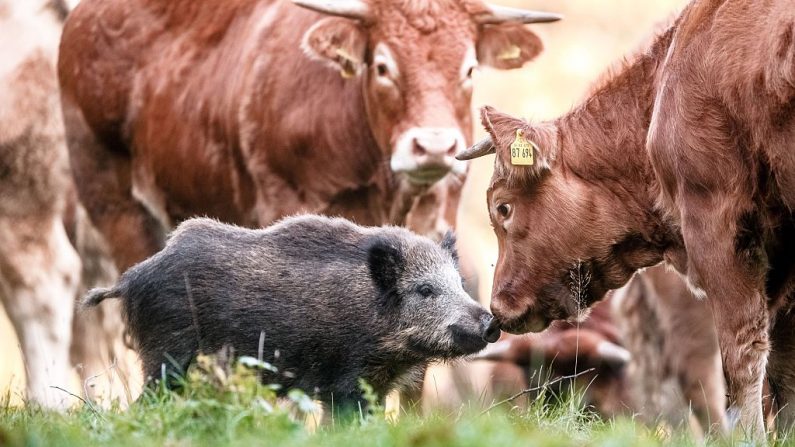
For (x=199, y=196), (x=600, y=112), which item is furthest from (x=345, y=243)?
(x=199, y=196)

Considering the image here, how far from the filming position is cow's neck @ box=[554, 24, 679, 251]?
279 inches

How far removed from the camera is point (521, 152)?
7051 millimetres

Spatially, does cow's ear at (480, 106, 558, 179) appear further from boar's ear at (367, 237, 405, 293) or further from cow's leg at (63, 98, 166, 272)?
cow's leg at (63, 98, 166, 272)

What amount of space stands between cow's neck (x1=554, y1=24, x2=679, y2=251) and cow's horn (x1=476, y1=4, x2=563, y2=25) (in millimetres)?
2645

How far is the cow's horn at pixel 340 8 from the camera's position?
31.4 ft

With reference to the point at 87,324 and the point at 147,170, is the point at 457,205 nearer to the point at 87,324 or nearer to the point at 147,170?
the point at 147,170

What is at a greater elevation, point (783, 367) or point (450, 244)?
point (450, 244)

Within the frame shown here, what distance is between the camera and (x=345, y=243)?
23.1 ft

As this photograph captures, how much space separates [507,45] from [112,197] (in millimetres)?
3351

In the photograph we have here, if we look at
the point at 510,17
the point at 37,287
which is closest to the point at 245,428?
the point at 510,17

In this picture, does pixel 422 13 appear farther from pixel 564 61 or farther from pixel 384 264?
pixel 564 61

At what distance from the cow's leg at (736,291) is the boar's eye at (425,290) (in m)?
1.43

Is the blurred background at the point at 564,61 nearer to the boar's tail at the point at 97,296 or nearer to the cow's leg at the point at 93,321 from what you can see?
the cow's leg at the point at 93,321

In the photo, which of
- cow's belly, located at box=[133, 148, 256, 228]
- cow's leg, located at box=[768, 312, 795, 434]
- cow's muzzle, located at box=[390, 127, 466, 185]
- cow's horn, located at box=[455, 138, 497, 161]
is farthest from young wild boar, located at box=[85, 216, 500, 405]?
cow's belly, located at box=[133, 148, 256, 228]
